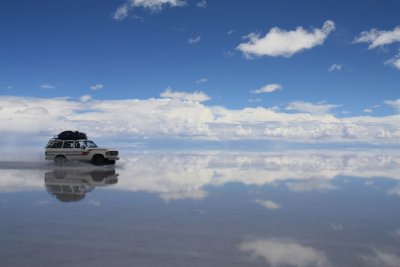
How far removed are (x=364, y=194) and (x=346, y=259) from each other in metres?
10.6

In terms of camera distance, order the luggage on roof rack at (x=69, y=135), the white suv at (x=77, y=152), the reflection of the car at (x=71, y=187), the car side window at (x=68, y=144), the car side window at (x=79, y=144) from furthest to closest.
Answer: the luggage on roof rack at (x=69, y=135), the car side window at (x=68, y=144), the car side window at (x=79, y=144), the white suv at (x=77, y=152), the reflection of the car at (x=71, y=187)

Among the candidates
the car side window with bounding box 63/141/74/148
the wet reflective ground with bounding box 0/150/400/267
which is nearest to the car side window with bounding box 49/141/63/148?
the car side window with bounding box 63/141/74/148

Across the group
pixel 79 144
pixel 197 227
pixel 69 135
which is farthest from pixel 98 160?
pixel 197 227

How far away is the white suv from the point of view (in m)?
31.1

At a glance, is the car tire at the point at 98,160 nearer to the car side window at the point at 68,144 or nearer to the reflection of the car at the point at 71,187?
the car side window at the point at 68,144

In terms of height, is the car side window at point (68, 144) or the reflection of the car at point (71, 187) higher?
the car side window at point (68, 144)

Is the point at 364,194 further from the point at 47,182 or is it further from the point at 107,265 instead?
the point at 47,182

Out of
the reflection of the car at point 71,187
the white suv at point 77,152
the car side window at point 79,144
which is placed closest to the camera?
the reflection of the car at point 71,187

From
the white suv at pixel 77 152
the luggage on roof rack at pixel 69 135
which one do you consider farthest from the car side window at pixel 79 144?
the luggage on roof rack at pixel 69 135

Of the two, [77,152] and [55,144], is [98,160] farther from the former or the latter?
[55,144]

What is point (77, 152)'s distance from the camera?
3122 centimetres

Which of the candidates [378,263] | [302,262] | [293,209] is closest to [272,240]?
[302,262]

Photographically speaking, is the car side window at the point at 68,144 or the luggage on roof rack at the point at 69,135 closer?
the car side window at the point at 68,144

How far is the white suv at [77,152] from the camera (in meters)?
31.1
